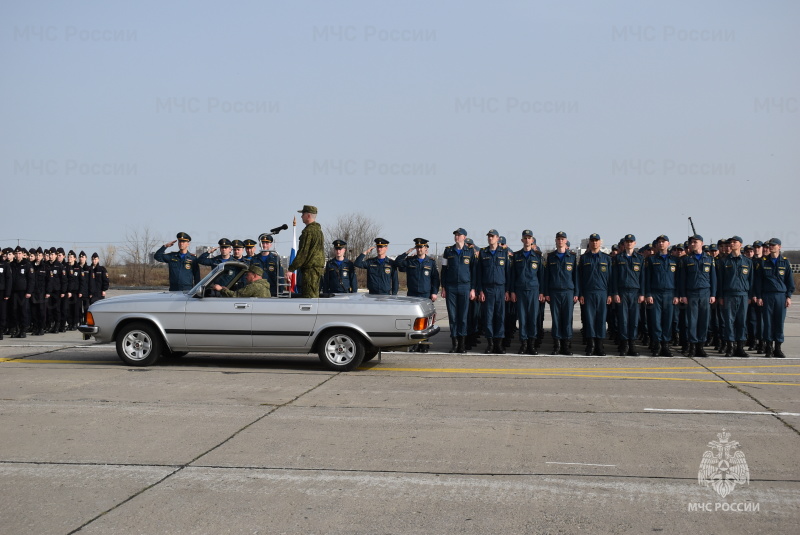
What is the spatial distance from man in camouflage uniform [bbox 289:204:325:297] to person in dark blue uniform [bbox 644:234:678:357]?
19.5 ft

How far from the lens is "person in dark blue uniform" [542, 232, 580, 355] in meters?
13.6

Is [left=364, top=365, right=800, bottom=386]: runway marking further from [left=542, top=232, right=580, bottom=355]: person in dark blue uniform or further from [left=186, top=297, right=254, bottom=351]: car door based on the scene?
[left=542, top=232, right=580, bottom=355]: person in dark blue uniform

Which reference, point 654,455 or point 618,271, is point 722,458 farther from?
point 618,271

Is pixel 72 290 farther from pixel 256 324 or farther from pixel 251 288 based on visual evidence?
pixel 256 324

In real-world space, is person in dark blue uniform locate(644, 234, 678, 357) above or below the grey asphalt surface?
above

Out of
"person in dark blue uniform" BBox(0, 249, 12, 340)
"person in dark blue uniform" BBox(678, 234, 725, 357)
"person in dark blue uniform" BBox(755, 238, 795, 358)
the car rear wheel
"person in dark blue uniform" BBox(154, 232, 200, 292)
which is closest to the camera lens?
the car rear wheel

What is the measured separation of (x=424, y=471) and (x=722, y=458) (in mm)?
2416

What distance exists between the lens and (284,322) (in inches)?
433

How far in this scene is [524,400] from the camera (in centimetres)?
888

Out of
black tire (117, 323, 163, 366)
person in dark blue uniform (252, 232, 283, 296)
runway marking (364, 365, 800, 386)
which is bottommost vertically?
runway marking (364, 365, 800, 386)

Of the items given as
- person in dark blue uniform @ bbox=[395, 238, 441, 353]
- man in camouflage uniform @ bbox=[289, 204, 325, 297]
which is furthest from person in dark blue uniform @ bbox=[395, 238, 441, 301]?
man in camouflage uniform @ bbox=[289, 204, 325, 297]

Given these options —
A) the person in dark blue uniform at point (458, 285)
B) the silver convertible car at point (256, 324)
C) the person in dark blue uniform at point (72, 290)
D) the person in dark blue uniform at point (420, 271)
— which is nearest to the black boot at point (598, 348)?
the person in dark blue uniform at point (458, 285)

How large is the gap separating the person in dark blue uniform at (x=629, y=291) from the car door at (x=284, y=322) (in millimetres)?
5688

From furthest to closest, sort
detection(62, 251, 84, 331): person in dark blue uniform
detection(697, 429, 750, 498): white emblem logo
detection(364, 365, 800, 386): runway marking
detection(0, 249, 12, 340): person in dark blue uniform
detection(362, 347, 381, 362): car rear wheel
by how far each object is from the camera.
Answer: detection(62, 251, 84, 331): person in dark blue uniform
detection(0, 249, 12, 340): person in dark blue uniform
detection(362, 347, 381, 362): car rear wheel
detection(364, 365, 800, 386): runway marking
detection(697, 429, 750, 498): white emblem logo
